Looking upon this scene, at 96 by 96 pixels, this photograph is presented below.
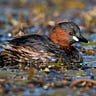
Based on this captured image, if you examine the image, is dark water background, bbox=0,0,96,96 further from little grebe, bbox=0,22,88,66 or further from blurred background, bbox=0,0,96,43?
little grebe, bbox=0,22,88,66

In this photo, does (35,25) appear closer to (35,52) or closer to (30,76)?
(35,52)

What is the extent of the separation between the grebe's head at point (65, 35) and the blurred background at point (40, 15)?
1523 mm

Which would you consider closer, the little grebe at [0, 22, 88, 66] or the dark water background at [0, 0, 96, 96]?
the dark water background at [0, 0, 96, 96]

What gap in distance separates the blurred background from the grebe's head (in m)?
1.52

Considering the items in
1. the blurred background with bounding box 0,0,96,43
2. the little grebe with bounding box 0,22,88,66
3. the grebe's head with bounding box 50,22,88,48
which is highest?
the blurred background with bounding box 0,0,96,43

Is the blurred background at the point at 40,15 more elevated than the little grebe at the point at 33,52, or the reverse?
the blurred background at the point at 40,15

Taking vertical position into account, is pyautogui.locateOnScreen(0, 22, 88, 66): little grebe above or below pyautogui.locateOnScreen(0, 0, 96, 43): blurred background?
below

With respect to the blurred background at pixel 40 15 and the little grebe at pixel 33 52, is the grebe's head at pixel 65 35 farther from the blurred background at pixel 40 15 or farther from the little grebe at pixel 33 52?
the blurred background at pixel 40 15

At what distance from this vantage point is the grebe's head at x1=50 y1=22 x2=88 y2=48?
1016 cm

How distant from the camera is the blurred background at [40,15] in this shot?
48.6 feet

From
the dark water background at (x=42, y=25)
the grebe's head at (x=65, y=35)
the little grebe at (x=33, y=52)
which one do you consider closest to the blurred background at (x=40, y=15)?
the dark water background at (x=42, y=25)

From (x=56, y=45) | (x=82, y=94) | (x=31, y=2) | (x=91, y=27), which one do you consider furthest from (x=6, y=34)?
(x=31, y=2)

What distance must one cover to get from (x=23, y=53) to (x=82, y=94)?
2.62 meters

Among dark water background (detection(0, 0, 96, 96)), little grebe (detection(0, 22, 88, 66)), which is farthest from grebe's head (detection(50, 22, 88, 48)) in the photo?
dark water background (detection(0, 0, 96, 96))
